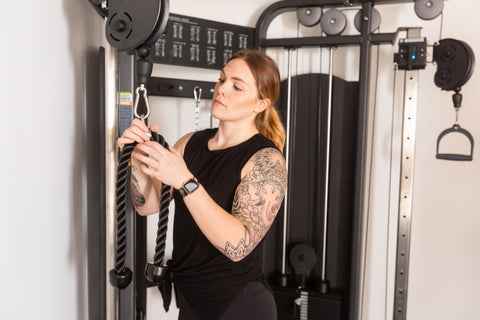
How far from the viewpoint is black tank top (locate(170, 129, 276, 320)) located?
1.39 metres

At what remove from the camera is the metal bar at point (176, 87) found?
2130mm

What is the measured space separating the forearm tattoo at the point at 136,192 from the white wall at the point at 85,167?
15cm

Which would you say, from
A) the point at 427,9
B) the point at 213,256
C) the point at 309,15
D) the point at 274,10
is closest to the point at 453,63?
the point at 427,9

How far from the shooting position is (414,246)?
8.00ft

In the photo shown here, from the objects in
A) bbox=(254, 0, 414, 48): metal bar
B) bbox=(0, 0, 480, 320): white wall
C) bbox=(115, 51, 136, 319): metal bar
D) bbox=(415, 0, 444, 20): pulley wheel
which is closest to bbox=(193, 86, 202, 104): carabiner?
bbox=(0, 0, 480, 320): white wall

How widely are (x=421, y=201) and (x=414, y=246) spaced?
0.86 feet

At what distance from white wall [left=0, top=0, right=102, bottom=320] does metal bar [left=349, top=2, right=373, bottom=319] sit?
1.39 metres

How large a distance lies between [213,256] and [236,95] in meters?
0.55

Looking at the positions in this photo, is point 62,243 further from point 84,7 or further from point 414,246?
point 414,246

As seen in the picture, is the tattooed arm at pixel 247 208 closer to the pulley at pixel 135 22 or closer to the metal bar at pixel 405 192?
the pulley at pixel 135 22

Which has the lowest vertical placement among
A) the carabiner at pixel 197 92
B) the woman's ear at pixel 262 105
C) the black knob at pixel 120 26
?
the woman's ear at pixel 262 105

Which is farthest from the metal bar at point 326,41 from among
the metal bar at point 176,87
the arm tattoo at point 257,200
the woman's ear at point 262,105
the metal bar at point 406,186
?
the arm tattoo at point 257,200

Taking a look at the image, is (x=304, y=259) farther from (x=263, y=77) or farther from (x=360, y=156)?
(x=263, y=77)

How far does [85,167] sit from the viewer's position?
127 centimetres
